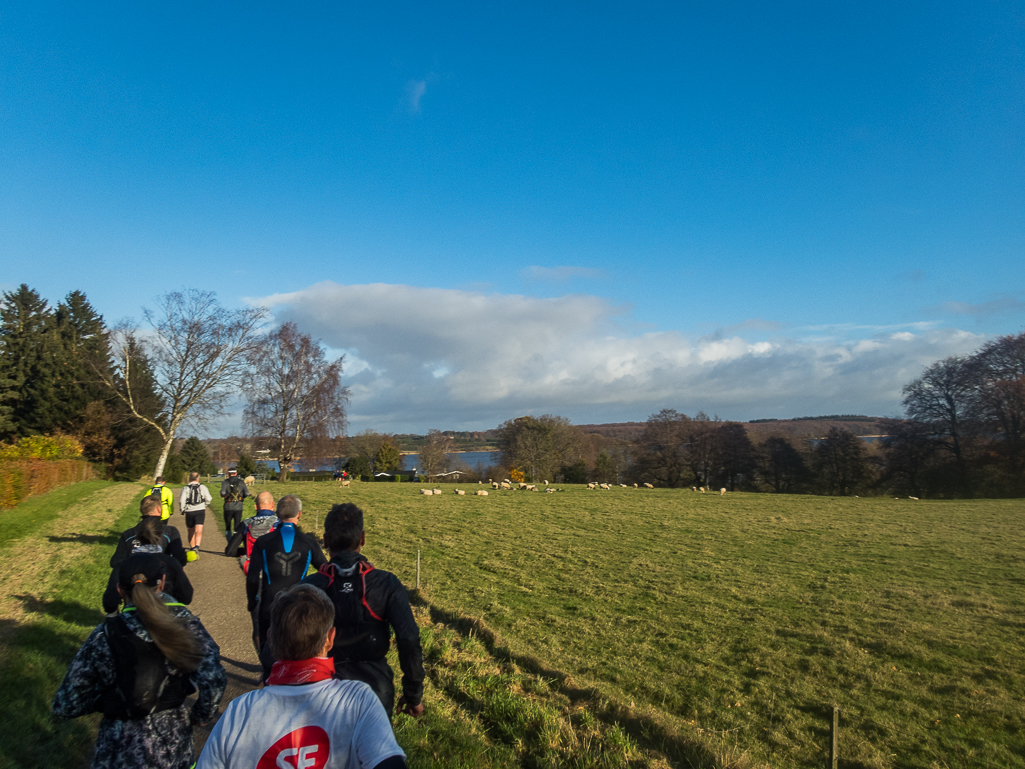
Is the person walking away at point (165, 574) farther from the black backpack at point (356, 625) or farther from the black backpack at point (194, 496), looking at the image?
the black backpack at point (194, 496)

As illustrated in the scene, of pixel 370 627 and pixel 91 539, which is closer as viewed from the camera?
pixel 370 627

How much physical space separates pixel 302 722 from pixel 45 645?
6.47m

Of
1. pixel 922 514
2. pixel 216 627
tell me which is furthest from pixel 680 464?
pixel 216 627

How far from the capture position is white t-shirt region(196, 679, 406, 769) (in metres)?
1.82

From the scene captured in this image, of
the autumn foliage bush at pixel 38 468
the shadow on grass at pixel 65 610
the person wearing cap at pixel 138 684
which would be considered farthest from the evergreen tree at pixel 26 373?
the person wearing cap at pixel 138 684

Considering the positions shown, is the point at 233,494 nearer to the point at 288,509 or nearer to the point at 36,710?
the point at 36,710

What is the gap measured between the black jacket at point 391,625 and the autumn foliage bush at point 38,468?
21.6m

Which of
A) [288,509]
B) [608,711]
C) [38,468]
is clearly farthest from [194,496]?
[38,468]

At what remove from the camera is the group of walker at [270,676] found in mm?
1850

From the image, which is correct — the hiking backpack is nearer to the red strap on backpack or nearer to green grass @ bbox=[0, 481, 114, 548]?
green grass @ bbox=[0, 481, 114, 548]

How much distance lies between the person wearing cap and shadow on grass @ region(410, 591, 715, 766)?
128 inches

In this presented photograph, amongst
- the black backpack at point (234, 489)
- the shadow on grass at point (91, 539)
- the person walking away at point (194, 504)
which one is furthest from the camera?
the shadow on grass at point (91, 539)

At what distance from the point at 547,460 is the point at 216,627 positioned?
62776 mm

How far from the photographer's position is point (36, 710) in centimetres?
474
